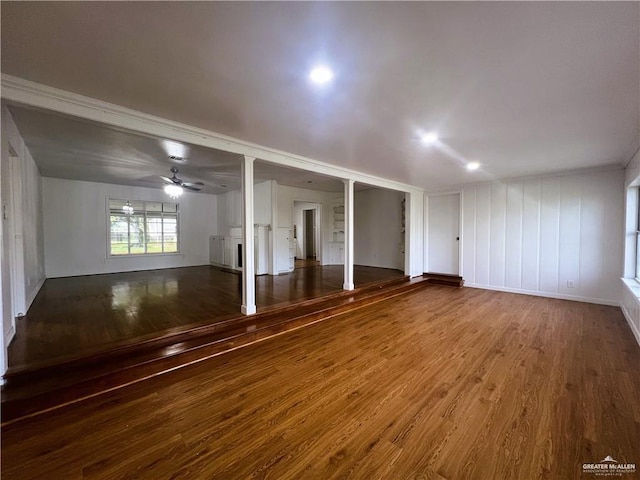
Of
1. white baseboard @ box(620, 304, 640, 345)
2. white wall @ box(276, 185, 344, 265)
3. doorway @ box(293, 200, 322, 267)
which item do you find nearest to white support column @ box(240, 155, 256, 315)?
white wall @ box(276, 185, 344, 265)

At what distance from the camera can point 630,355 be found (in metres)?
2.80

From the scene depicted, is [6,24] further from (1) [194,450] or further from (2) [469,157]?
(2) [469,157]

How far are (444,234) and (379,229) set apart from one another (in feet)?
6.34

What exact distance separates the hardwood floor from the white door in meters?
3.62

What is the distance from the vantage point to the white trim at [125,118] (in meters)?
2.04

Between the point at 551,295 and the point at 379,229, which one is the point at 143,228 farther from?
the point at 551,295

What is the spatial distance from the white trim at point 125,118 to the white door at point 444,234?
442cm

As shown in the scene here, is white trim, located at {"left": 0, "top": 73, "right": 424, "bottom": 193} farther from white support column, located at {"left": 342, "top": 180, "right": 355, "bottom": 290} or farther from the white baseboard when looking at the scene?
the white baseboard

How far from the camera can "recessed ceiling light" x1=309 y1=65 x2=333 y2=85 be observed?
73.0 inches

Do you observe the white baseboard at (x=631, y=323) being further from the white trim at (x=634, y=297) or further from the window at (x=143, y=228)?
the window at (x=143, y=228)

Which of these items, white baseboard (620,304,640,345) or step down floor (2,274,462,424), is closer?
step down floor (2,274,462,424)

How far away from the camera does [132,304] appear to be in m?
4.07

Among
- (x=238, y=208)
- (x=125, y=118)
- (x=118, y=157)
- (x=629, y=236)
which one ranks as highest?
(x=118, y=157)

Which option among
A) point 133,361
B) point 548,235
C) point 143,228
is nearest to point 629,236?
point 548,235
